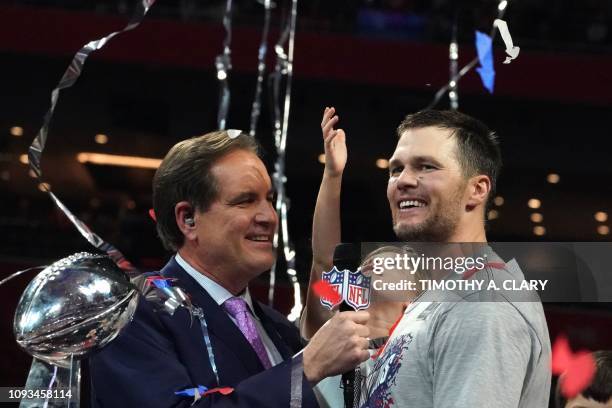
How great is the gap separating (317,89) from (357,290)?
642cm

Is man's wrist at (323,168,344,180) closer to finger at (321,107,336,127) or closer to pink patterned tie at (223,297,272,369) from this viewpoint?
finger at (321,107,336,127)

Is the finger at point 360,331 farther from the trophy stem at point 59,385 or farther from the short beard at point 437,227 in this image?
the trophy stem at point 59,385

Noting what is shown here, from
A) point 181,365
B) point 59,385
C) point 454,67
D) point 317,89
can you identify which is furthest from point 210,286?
point 317,89

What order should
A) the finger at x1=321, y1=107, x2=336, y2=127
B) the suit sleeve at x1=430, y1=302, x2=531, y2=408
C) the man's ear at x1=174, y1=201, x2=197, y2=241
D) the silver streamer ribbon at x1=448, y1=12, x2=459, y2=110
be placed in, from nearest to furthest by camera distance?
the suit sleeve at x1=430, y1=302, x2=531, y2=408
the finger at x1=321, y1=107, x2=336, y2=127
the man's ear at x1=174, y1=201, x2=197, y2=241
the silver streamer ribbon at x1=448, y1=12, x2=459, y2=110

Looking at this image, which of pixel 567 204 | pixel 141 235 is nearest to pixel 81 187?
pixel 141 235

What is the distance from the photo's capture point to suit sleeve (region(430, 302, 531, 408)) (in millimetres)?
1249

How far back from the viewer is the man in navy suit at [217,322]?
1.47 m

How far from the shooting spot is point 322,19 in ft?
23.4

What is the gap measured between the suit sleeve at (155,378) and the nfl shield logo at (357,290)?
150 millimetres

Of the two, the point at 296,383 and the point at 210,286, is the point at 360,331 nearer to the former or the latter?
the point at 296,383

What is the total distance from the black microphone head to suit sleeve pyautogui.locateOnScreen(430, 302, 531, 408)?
157 millimetres

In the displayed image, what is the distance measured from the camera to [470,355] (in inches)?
49.9

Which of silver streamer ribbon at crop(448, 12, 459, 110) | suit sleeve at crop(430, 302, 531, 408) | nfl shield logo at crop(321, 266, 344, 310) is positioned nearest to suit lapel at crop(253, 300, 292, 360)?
nfl shield logo at crop(321, 266, 344, 310)

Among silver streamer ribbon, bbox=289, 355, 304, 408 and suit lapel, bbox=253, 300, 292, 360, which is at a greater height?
suit lapel, bbox=253, 300, 292, 360
